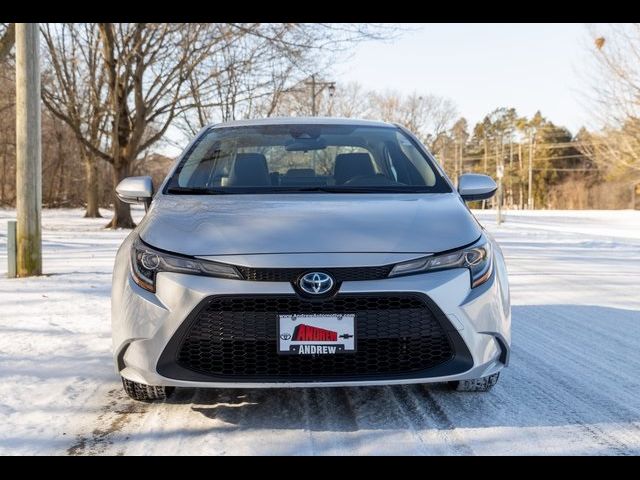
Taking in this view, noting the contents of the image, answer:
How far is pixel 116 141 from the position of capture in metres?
20.2

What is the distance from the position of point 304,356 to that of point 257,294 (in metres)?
0.33

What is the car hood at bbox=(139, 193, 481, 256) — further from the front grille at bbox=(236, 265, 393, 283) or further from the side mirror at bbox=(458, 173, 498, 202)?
the side mirror at bbox=(458, 173, 498, 202)

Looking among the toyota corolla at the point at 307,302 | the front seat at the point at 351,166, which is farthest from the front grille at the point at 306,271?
the front seat at the point at 351,166

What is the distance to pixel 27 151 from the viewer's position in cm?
817

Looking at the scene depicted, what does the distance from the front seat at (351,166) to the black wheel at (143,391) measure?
5.36 feet

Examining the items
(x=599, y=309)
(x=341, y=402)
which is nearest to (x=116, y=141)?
(x=599, y=309)

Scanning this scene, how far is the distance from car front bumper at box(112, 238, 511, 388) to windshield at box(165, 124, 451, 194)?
1.04 m

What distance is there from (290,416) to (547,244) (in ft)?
44.8

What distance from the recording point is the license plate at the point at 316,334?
2850 mm

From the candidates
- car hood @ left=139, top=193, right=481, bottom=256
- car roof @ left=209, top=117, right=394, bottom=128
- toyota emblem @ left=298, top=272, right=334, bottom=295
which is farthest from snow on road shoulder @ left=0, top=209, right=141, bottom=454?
car roof @ left=209, top=117, right=394, bottom=128

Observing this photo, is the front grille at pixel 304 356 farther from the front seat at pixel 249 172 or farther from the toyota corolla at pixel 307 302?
the front seat at pixel 249 172

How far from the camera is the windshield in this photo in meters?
4.02

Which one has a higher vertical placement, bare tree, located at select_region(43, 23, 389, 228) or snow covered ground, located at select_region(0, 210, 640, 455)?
bare tree, located at select_region(43, 23, 389, 228)
